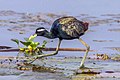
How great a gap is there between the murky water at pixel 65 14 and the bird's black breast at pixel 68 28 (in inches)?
25.7

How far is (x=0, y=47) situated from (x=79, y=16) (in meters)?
9.66

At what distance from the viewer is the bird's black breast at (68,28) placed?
13.4 m

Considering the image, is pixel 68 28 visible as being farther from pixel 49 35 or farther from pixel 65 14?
pixel 65 14

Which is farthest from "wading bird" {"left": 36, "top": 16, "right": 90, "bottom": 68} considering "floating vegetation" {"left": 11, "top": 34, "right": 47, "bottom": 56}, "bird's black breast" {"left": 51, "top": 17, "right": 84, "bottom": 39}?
"floating vegetation" {"left": 11, "top": 34, "right": 47, "bottom": 56}

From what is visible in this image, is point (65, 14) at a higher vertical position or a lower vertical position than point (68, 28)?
lower

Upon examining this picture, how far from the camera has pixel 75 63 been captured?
13.8 m

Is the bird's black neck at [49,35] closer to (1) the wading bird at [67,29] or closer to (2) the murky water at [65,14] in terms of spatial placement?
(1) the wading bird at [67,29]

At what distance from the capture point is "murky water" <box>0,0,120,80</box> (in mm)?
16688

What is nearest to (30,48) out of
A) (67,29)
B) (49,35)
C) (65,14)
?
(49,35)

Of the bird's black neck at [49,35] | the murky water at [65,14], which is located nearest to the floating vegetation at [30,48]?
the bird's black neck at [49,35]

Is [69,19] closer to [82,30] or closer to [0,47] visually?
[82,30]

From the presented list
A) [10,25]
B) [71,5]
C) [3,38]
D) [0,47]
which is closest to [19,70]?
[0,47]

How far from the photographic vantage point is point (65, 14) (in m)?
26.2

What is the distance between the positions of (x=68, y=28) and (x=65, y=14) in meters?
12.8
